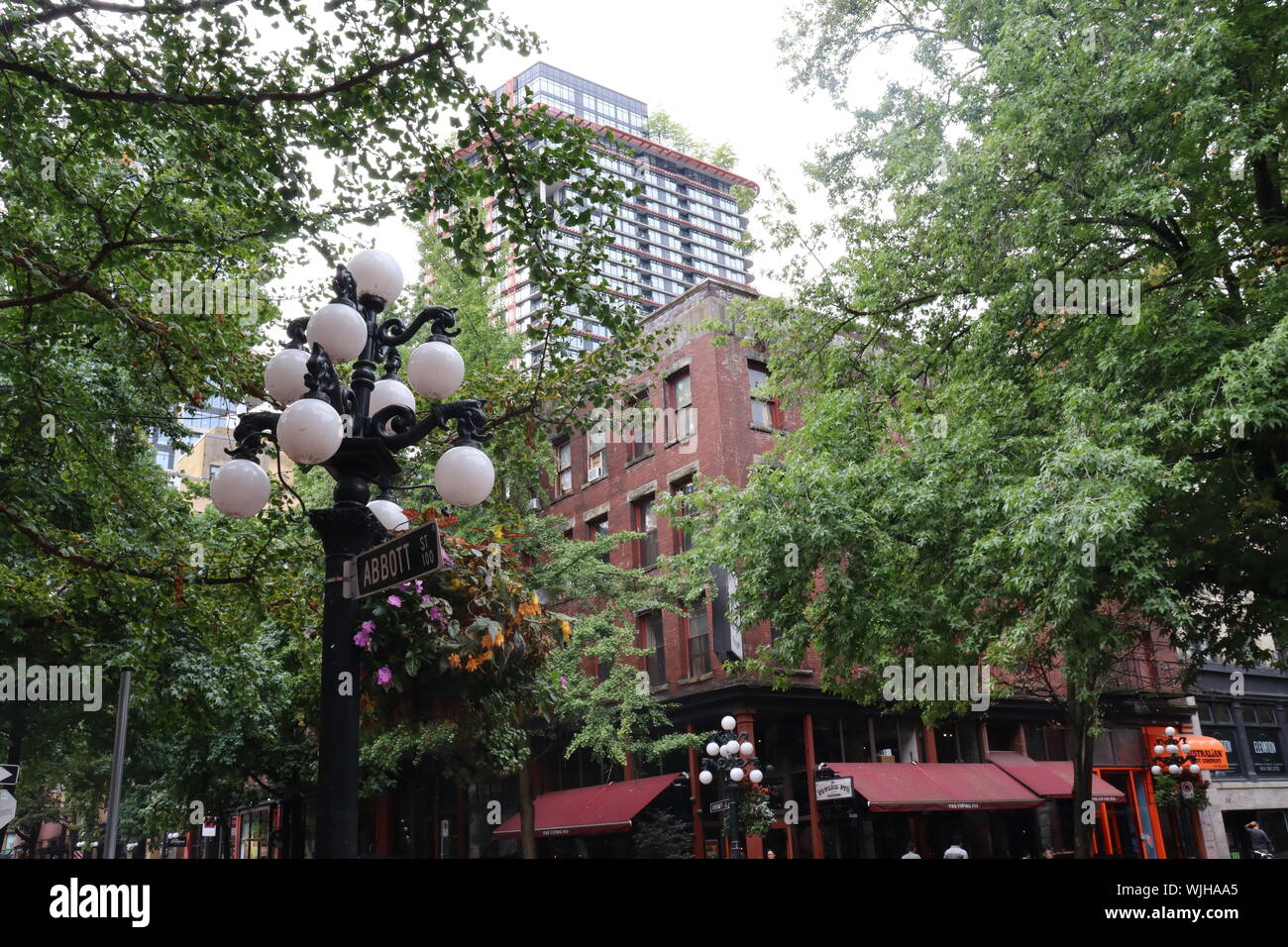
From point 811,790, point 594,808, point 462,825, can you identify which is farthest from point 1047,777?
point 462,825

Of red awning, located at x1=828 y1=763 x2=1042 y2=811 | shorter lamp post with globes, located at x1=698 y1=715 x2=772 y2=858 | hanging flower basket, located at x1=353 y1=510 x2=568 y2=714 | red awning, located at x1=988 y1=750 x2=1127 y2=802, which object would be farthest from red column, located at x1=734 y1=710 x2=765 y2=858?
hanging flower basket, located at x1=353 y1=510 x2=568 y2=714

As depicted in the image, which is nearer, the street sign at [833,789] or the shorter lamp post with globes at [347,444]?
the shorter lamp post with globes at [347,444]

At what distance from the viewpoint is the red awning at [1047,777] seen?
26.6 metres

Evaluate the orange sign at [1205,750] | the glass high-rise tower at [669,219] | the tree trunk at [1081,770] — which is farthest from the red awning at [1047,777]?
the glass high-rise tower at [669,219]

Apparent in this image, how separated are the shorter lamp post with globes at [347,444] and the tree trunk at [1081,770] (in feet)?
55.0

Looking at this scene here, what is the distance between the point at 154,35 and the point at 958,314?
1219 cm

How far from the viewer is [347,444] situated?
5.64m

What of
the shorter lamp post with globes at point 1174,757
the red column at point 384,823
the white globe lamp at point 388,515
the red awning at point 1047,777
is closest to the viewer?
the white globe lamp at point 388,515

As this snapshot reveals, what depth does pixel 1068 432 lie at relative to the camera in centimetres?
1195

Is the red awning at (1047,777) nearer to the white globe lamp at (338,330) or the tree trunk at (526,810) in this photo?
the tree trunk at (526,810)

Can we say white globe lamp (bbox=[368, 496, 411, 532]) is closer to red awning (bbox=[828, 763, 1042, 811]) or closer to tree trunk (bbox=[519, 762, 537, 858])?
red awning (bbox=[828, 763, 1042, 811])

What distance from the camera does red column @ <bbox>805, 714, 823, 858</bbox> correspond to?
75.4 feet

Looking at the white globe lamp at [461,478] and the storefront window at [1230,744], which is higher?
the white globe lamp at [461,478]
